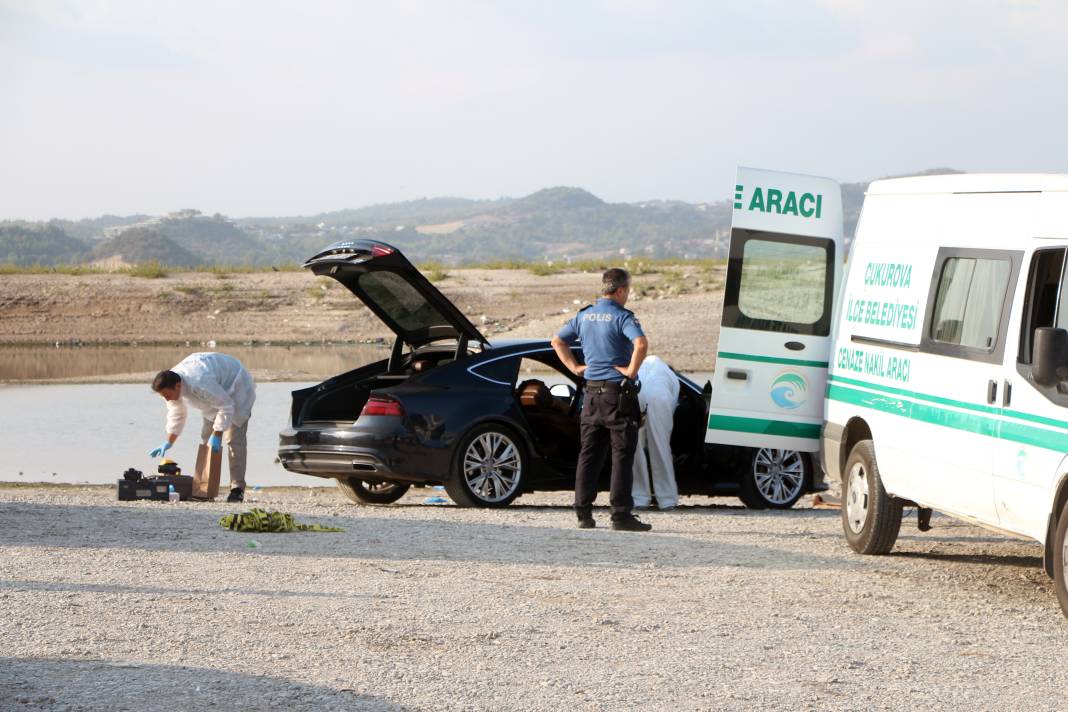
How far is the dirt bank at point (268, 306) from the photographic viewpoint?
46531 mm

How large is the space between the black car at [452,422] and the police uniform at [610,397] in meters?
1.46

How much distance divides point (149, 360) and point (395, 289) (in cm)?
2710

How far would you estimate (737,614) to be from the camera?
28.1 ft

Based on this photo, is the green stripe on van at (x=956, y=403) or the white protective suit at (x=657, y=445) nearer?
the green stripe on van at (x=956, y=403)

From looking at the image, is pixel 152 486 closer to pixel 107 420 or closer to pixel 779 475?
pixel 779 475

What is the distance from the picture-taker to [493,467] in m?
13.6

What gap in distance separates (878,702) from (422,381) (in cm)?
728

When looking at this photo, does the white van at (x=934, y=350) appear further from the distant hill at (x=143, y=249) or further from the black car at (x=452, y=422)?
the distant hill at (x=143, y=249)

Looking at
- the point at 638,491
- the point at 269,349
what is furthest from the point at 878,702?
the point at 269,349

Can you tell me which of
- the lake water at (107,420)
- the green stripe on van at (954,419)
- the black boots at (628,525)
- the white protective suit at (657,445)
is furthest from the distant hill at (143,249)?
the green stripe on van at (954,419)

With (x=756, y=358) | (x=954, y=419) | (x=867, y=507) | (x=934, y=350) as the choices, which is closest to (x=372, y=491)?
(x=756, y=358)

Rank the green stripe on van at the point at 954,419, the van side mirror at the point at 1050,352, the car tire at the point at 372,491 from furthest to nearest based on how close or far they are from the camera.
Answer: the car tire at the point at 372,491
the green stripe on van at the point at 954,419
the van side mirror at the point at 1050,352

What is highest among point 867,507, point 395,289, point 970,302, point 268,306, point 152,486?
point 970,302

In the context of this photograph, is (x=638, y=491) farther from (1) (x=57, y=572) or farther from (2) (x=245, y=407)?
(1) (x=57, y=572)
